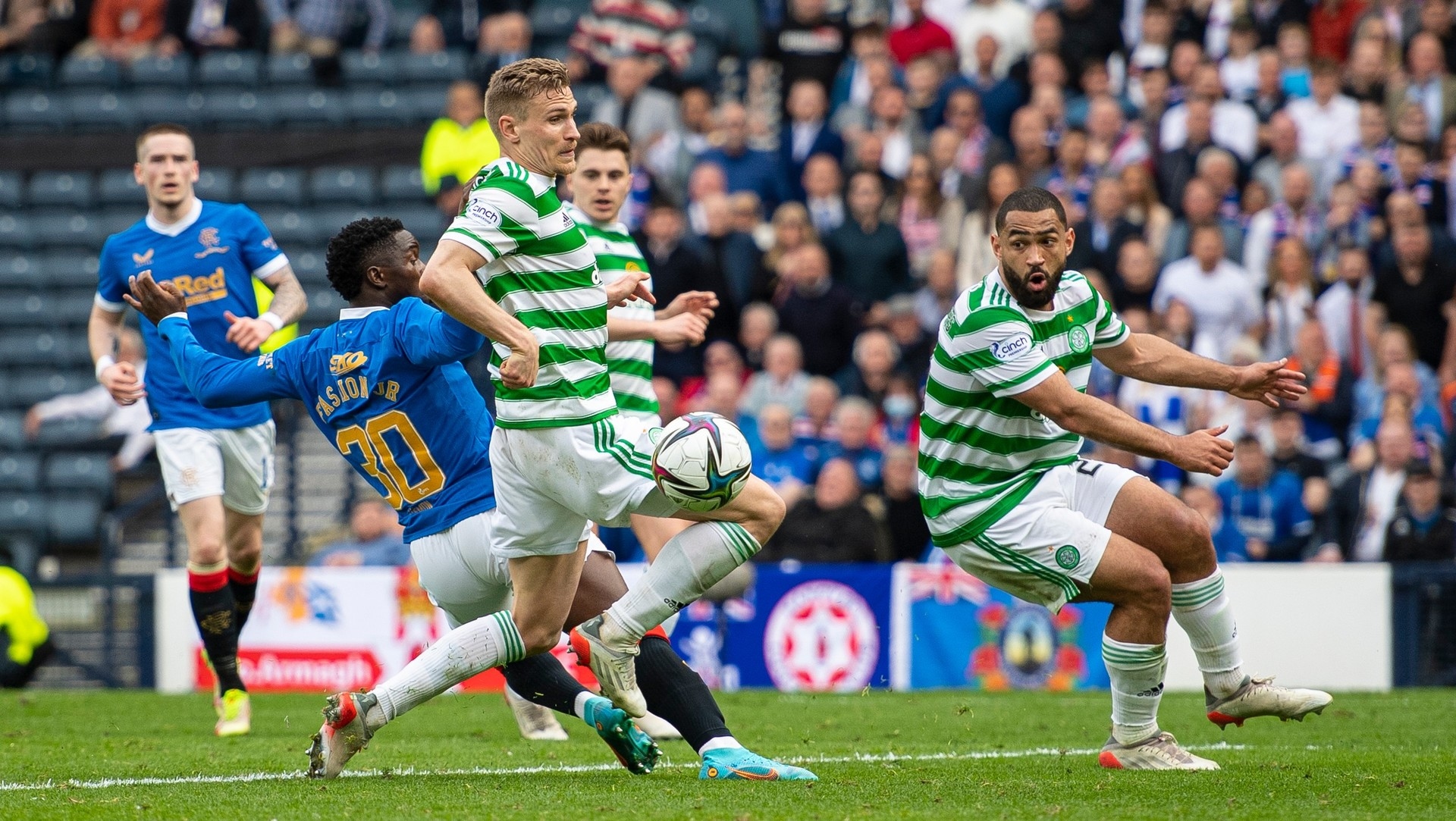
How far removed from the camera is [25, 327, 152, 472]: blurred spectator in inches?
604

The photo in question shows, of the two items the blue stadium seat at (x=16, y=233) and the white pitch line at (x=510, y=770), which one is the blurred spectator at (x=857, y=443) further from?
the blue stadium seat at (x=16, y=233)

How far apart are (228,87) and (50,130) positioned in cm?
203

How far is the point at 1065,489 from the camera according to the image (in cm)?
664

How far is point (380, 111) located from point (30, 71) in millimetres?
4329

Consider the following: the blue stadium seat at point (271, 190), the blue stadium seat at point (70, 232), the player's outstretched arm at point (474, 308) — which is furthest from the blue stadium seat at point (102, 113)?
the player's outstretched arm at point (474, 308)

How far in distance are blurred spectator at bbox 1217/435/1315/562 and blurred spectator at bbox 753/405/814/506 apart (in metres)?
3.09

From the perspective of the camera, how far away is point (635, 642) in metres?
6.04

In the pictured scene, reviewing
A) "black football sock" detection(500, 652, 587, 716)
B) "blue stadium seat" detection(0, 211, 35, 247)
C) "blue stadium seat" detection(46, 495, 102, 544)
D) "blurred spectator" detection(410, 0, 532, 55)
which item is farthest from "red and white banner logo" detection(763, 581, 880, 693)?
"blue stadium seat" detection(0, 211, 35, 247)

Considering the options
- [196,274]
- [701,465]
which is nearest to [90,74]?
[196,274]

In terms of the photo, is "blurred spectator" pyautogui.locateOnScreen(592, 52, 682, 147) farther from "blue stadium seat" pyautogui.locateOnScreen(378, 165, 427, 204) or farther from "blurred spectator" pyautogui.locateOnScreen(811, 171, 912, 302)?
"blue stadium seat" pyautogui.locateOnScreen(378, 165, 427, 204)

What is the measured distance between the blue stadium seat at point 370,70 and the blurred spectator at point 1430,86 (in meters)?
10.3

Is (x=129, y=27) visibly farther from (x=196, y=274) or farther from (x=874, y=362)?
(x=196, y=274)

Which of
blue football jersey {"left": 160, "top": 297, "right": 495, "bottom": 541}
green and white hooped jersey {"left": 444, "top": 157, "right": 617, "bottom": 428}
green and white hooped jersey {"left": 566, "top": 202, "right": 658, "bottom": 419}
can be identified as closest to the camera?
green and white hooped jersey {"left": 444, "top": 157, "right": 617, "bottom": 428}

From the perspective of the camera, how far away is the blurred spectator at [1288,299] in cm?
1316
